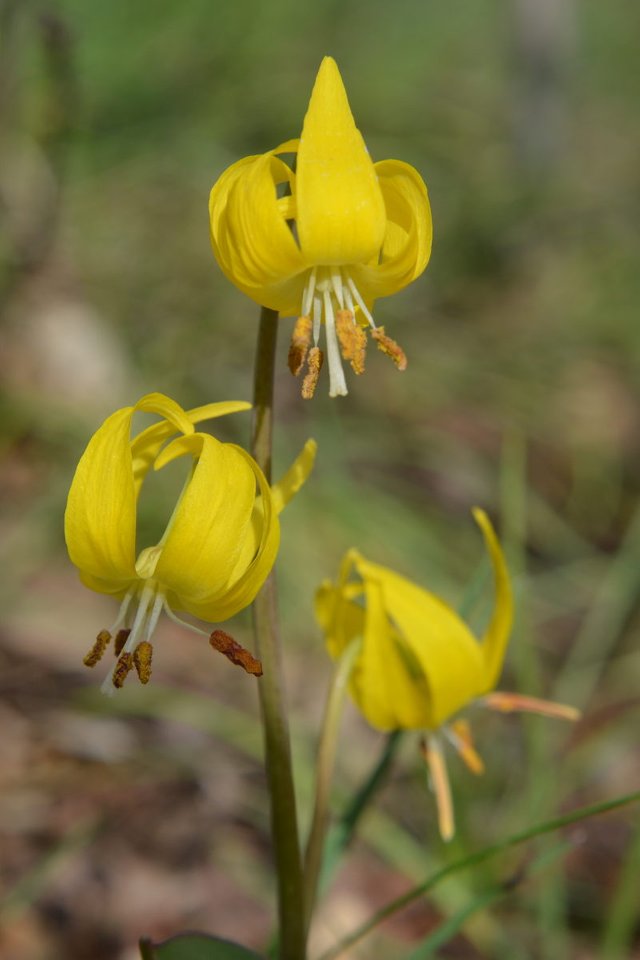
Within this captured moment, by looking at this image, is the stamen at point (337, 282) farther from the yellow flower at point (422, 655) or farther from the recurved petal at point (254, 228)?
the yellow flower at point (422, 655)

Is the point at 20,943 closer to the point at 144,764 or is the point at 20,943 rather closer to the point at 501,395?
the point at 144,764

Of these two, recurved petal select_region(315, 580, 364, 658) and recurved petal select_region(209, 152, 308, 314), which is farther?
recurved petal select_region(315, 580, 364, 658)

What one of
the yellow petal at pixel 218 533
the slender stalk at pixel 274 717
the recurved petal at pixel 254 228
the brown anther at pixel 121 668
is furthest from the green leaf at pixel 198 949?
the recurved petal at pixel 254 228

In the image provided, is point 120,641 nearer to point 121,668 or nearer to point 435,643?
point 121,668

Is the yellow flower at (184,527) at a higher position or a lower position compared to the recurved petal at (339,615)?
higher

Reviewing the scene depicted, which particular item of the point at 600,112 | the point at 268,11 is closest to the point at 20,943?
the point at 268,11

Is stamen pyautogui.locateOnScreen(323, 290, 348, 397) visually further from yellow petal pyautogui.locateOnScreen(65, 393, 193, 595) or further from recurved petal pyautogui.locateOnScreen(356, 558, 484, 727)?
recurved petal pyautogui.locateOnScreen(356, 558, 484, 727)

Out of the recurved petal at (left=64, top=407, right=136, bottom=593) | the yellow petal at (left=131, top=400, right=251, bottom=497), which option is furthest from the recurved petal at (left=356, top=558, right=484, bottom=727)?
the recurved petal at (left=64, top=407, right=136, bottom=593)
